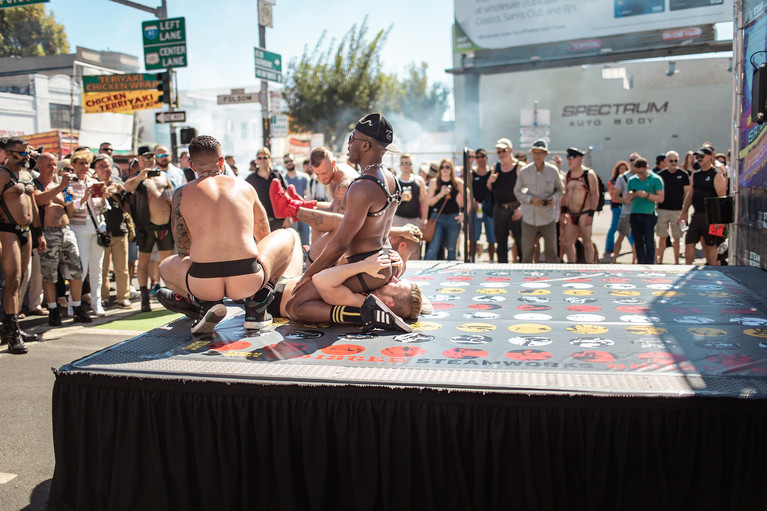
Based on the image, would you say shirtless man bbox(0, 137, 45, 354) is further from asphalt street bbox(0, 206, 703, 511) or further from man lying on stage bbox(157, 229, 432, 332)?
man lying on stage bbox(157, 229, 432, 332)

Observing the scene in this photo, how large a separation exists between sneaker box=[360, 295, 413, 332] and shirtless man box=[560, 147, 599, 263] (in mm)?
5472

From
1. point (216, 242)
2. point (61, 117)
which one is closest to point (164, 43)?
point (216, 242)

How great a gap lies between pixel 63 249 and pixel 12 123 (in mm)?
21830

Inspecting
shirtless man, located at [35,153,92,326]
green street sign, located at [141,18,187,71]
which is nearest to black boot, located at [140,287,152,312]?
shirtless man, located at [35,153,92,326]

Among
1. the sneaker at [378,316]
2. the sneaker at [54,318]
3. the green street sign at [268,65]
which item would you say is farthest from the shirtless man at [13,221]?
the green street sign at [268,65]

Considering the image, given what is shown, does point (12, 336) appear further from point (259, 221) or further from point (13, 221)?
point (259, 221)

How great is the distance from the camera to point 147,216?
765 cm

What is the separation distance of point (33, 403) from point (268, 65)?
926 centimetres

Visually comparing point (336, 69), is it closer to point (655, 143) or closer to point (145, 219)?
point (655, 143)

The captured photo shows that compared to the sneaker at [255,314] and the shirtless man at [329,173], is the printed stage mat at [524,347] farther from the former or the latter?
the shirtless man at [329,173]

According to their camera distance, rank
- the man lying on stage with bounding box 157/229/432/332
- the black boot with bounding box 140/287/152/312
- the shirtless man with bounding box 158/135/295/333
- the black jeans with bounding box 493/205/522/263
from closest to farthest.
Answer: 1. the shirtless man with bounding box 158/135/295/333
2. the man lying on stage with bounding box 157/229/432/332
3. the black boot with bounding box 140/287/152/312
4. the black jeans with bounding box 493/205/522/263

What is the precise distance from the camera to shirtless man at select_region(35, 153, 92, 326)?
21.4ft

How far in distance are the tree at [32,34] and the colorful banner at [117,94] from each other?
528 centimetres

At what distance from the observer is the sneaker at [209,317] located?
3.59 m
